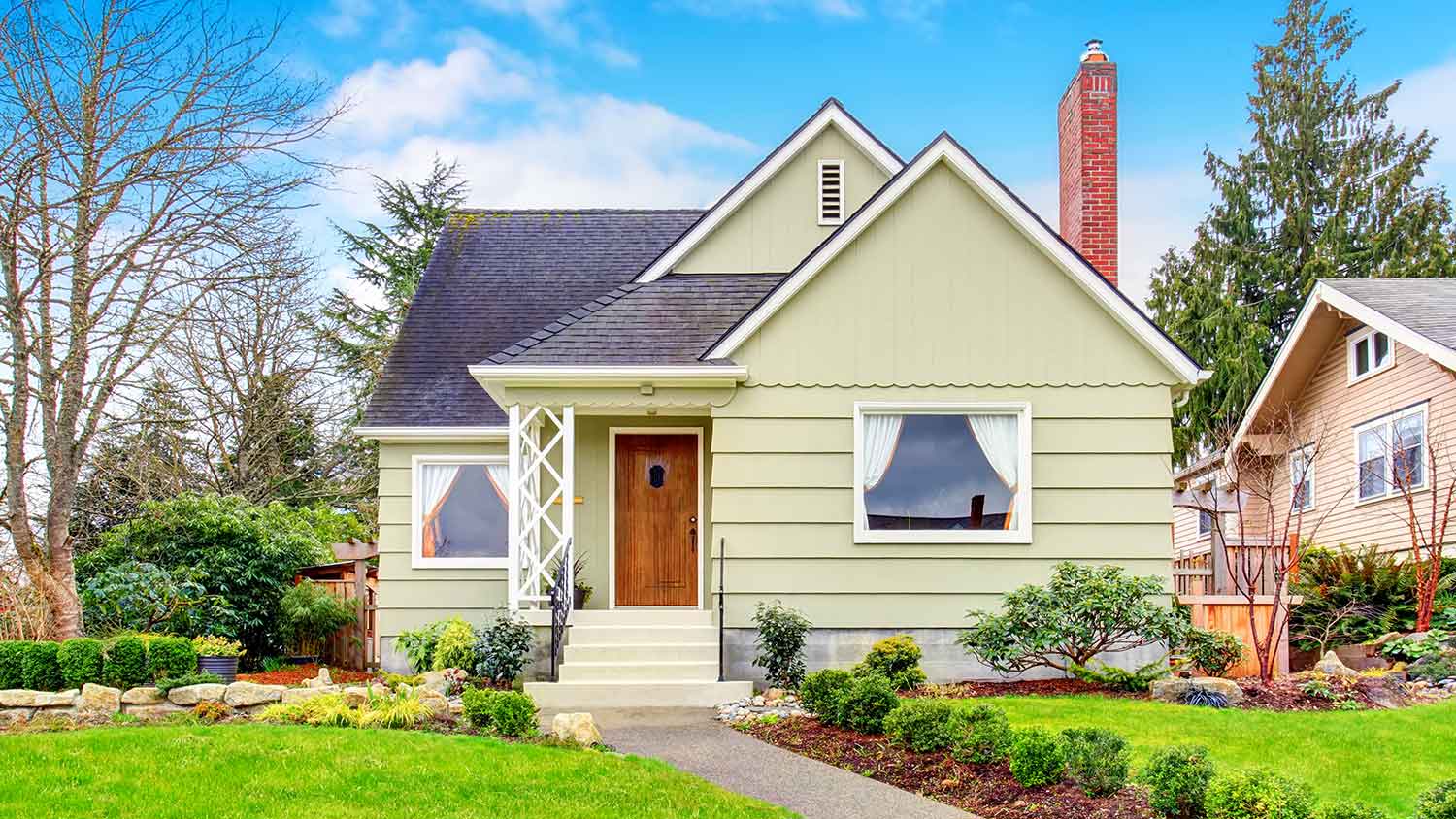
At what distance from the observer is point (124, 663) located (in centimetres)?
1133

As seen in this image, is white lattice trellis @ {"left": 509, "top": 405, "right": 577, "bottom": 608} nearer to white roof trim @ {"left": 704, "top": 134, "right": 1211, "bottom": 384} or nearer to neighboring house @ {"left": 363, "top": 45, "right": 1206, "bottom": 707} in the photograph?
neighboring house @ {"left": 363, "top": 45, "right": 1206, "bottom": 707}

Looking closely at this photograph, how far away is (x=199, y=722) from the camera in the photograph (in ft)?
32.0

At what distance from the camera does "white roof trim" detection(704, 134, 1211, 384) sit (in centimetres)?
1266

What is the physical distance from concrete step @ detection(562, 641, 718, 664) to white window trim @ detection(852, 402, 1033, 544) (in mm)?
1842

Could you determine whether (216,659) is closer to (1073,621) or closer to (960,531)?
(960,531)

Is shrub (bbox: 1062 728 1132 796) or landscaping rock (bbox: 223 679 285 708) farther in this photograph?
landscaping rock (bbox: 223 679 285 708)

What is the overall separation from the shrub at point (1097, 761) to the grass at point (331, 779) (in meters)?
1.64

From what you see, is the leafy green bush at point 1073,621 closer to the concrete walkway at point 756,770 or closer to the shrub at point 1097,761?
the concrete walkway at point 756,770

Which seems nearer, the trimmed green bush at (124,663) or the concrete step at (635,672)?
the trimmed green bush at (124,663)

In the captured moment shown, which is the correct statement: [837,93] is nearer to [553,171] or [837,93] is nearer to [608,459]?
[608,459]

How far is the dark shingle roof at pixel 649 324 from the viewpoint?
13.0 metres

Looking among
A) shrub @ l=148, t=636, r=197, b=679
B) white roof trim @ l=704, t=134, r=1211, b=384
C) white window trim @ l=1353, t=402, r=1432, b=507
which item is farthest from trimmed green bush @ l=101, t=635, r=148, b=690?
white window trim @ l=1353, t=402, r=1432, b=507

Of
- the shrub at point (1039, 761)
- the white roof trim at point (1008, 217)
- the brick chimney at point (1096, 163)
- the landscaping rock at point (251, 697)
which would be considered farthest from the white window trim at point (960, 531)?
the landscaping rock at point (251, 697)

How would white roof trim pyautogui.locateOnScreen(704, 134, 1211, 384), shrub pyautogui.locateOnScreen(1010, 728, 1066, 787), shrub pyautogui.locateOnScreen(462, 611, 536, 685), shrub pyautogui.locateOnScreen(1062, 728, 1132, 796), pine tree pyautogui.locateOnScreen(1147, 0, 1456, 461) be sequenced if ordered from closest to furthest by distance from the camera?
shrub pyautogui.locateOnScreen(1062, 728, 1132, 796), shrub pyautogui.locateOnScreen(1010, 728, 1066, 787), shrub pyautogui.locateOnScreen(462, 611, 536, 685), white roof trim pyautogui.locateOnScreen(704, 134, 1211, 384), pine tree pyautogui.locateOnScreen(1147, 0, 1456, 461)
